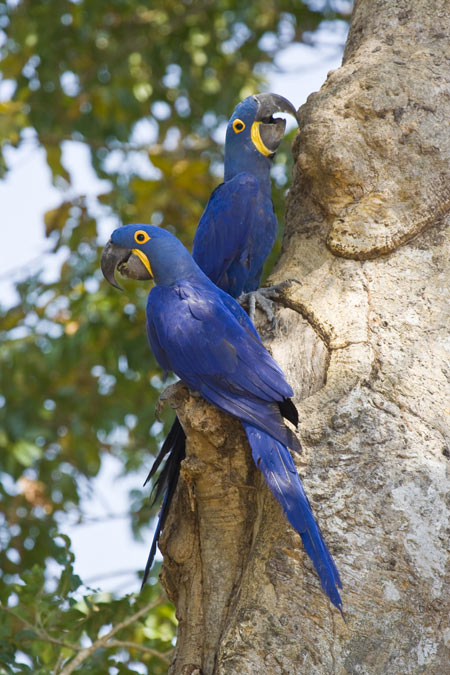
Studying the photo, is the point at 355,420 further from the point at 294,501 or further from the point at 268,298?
the point at 268,298

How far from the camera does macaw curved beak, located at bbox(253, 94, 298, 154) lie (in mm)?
2852

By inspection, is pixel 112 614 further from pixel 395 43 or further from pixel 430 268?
pixel 395 43

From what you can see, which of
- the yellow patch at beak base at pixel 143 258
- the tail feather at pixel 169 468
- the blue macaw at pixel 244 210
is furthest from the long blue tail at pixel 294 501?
the blue macaw at pixel 244 210

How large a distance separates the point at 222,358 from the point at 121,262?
1.82 feet

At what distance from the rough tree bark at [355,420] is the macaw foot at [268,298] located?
0.16 ft

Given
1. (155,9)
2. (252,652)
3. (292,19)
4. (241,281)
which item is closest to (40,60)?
(155,9)

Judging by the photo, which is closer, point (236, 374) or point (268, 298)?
point (236, 374)

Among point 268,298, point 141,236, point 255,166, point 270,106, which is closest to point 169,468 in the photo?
point 268,298

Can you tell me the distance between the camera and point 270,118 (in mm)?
2934

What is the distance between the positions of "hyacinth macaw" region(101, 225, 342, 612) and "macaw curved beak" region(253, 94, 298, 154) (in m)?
0.81

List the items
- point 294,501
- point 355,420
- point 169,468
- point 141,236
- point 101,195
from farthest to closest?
point 101,195, point 141,236, point 169,468, point 355,420, point 294,501

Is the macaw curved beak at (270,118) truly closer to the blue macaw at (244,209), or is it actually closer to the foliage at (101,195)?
the blue macaw at (244,209)

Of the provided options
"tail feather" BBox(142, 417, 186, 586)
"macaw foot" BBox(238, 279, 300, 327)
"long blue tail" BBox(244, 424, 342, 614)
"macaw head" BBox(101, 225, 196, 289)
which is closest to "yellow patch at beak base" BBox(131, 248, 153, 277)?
"macaw head" BBox(101, 225, 196, 289)

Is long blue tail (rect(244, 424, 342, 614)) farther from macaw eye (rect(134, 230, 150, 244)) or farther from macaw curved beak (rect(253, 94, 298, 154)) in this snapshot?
macaw curved beak (rect(253, 94, 298, 154))
